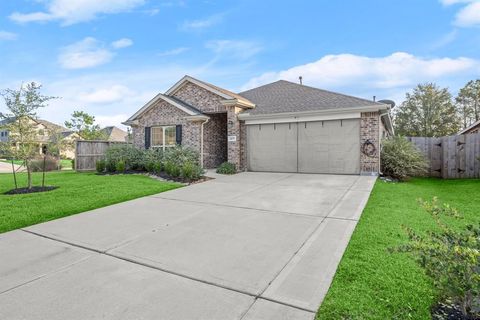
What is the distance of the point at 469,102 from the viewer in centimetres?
3112

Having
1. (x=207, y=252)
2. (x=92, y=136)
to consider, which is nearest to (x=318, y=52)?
(x=207, y=252)

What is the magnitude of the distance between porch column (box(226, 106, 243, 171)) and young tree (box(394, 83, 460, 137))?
91.1 feet

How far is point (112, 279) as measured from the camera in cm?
282

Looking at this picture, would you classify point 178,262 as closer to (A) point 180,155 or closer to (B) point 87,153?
(A) point 180,155

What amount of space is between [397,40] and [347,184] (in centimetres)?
1017

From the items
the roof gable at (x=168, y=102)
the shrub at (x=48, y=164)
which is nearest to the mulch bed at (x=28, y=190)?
the roof gable at (x=168, y=102)

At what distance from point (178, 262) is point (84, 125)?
33.0m

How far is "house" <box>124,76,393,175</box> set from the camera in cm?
1096

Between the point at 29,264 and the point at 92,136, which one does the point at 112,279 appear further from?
the point at 92,136

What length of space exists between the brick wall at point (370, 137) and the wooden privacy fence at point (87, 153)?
1353 centimetres

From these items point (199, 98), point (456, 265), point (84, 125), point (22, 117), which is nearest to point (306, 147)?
point (199, 98)

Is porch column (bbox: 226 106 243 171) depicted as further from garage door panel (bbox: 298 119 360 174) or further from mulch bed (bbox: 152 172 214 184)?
garage door panel (bbox: 298 119 360 174)

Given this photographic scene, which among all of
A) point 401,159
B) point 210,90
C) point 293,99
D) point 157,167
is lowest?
point 157,167

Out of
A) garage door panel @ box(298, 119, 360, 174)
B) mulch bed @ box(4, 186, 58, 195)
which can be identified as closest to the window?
mulch bed @ box(4, 186, 58, 195)
